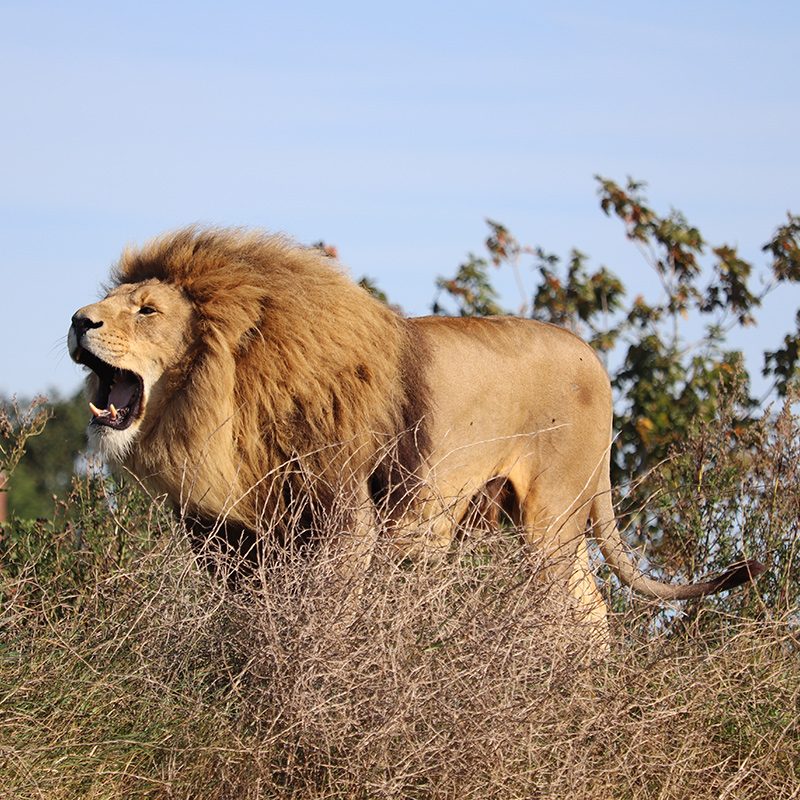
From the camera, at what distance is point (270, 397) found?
5188 millimetres

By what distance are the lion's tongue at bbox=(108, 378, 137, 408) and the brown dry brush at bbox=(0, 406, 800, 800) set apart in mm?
823

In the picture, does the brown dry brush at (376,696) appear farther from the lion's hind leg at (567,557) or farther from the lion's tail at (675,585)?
the lion's tail at (675,585)

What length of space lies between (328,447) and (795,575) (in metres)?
1.91

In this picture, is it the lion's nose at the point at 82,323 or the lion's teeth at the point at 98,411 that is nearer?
the lion's nose at the point at 82,323

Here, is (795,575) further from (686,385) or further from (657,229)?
(657,229)

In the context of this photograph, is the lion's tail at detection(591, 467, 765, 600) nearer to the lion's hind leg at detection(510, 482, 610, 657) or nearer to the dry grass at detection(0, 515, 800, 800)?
the lion's hind leg at detection(510, 482, 610, 657)

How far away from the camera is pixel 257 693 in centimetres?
408

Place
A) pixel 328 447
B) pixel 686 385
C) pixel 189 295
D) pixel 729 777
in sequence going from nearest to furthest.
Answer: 1. pixel 729 777
2. pixel 328 447
3. pixel 189 295
4. pixel 686 385

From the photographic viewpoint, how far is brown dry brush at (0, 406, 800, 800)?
154 inches

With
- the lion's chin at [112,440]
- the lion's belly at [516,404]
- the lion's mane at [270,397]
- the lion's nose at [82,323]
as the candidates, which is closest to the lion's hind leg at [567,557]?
the lion's belly at [516,404]

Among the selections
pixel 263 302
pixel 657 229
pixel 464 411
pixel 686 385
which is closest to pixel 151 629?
pixel 263 302

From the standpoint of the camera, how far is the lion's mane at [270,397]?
5.13 meters

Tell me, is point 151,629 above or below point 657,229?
below

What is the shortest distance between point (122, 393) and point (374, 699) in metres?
1.88
